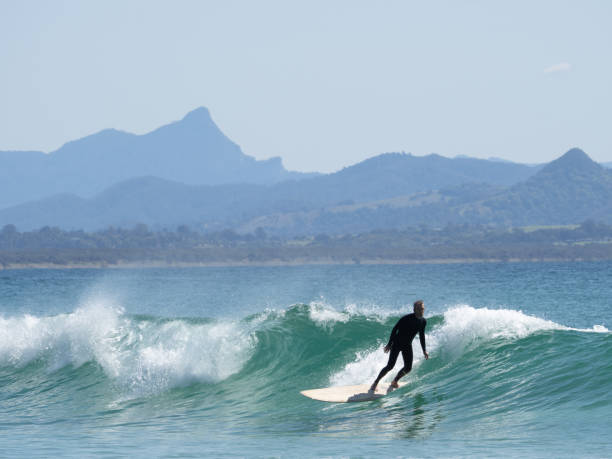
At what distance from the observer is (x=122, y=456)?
15469 millimetres

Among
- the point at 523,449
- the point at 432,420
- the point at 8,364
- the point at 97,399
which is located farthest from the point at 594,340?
the point at 8,364

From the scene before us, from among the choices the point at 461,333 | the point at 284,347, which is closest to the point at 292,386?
the point at 284,347

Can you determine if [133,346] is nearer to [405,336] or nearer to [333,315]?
[333,315]

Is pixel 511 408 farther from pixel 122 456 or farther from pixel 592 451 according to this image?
pixel 122 456

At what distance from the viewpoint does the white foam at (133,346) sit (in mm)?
25047

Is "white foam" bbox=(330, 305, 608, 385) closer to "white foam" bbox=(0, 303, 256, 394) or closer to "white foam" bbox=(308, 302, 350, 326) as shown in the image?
"white foam" bbox=(0, 303, 256, 394)

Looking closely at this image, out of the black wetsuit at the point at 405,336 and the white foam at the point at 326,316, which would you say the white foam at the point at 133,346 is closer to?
the white foam at the point at 326,316

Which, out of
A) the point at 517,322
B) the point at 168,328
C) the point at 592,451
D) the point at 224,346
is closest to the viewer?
the point at 592,451

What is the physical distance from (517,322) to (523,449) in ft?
30.2

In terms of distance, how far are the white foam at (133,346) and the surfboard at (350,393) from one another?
4860mm

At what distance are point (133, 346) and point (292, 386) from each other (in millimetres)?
6900

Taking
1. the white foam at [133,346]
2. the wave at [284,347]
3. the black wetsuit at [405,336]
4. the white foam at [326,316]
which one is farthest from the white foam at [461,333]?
the white foam at [326,316]

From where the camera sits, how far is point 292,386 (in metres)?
24.1

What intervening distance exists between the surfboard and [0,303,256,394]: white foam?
191 inches
